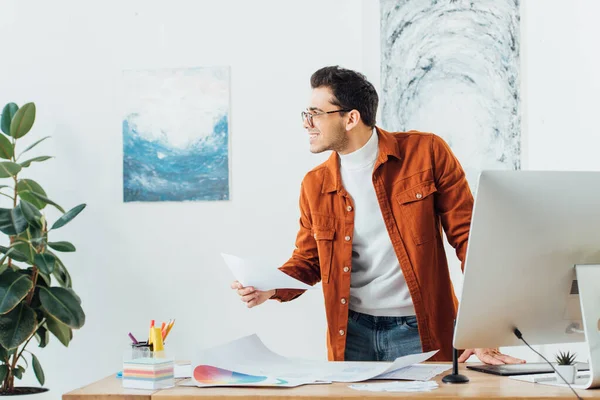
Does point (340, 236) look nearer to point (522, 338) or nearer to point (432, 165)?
point (432, 165)

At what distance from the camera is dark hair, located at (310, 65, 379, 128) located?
7.72 ft

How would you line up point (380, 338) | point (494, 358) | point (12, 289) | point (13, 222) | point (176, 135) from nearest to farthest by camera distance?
1. point (494, 358)
2. point (380, 338)
3. point (12, 289)
4. point (13, 222)
5. point (176, 135)

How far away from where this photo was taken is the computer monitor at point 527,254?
1.35 metres

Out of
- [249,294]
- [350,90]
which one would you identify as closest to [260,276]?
[249,294]

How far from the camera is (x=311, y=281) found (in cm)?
236

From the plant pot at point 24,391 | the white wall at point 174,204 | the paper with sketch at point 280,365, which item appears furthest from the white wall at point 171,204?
the paper with sketch at point 280,365

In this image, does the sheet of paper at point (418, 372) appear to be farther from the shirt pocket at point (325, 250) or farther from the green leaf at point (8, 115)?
the green leaf at point (8, 115)

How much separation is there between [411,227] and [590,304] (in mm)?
808

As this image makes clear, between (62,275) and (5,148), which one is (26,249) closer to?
(62,275)

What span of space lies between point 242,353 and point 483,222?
2.23 ft

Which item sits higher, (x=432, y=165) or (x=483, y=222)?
(x=432, y=165)

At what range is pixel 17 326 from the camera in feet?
10.2

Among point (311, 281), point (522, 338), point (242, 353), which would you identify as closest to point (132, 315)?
point (311, 281)

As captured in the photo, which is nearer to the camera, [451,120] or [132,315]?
[451,120]
